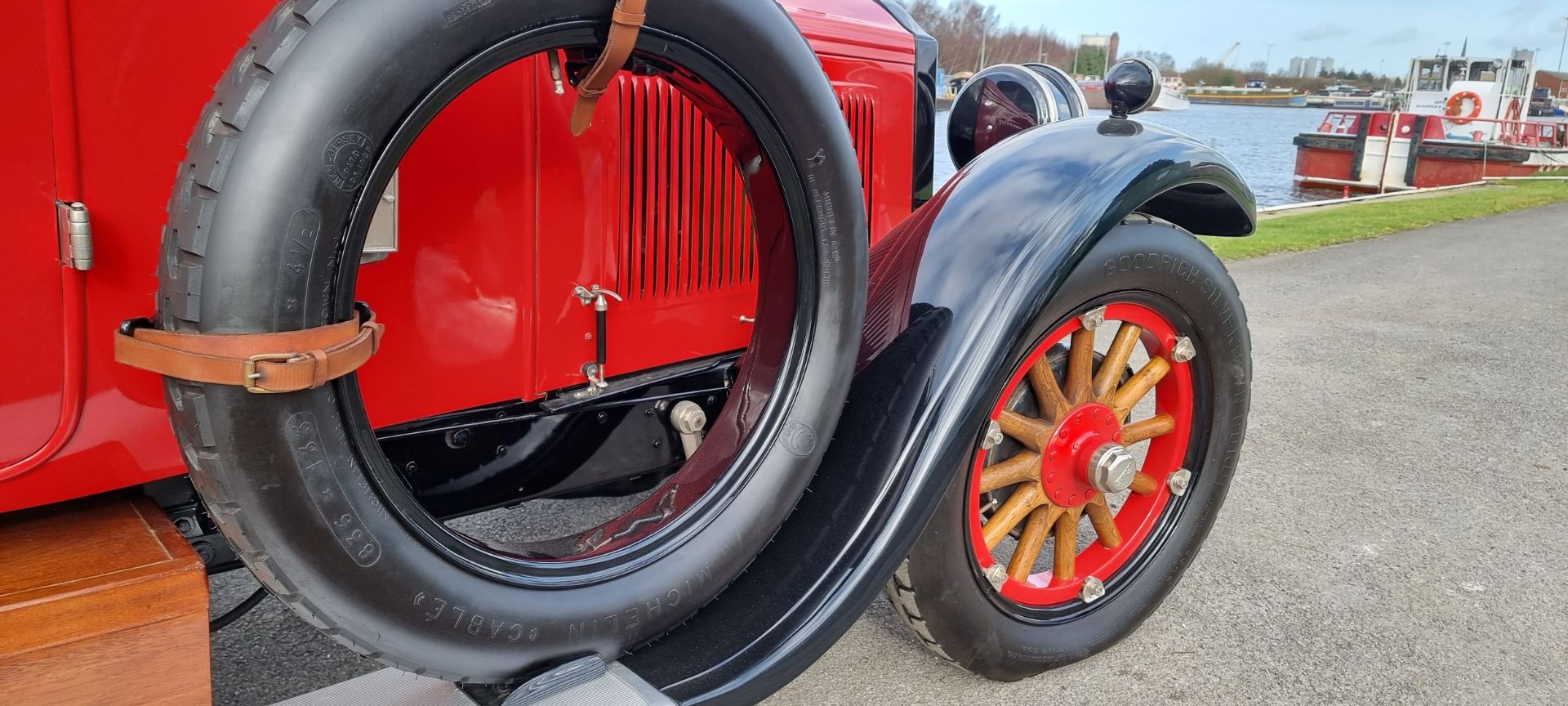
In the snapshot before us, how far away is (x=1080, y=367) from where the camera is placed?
2121mm

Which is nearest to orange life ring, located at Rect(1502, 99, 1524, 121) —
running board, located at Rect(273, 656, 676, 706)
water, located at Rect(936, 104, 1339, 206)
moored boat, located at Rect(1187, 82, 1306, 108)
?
water, located at Rect(936, 104, 1339, 206)

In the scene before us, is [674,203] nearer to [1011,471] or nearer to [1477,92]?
[1011,471]

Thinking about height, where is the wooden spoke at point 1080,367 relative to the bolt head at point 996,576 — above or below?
above

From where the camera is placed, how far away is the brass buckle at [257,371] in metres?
1.08

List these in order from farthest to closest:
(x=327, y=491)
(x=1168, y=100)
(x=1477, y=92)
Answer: (x=1477, y=92) < (x=1168, y=100) < (x=327, y=491)

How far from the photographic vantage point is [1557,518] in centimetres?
323

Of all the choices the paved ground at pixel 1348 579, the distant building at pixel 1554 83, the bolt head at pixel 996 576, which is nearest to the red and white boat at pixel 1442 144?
the paved ground at pixel 1348 579

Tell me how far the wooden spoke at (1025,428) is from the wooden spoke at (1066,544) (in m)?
0.22

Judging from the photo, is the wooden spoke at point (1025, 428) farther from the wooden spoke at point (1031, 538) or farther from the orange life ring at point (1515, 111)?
the orange life ring at point (1515, 111)

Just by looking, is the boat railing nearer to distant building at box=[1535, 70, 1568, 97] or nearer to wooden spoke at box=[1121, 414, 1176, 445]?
wooden spoke at box=[1121, 414, 1176, 445]

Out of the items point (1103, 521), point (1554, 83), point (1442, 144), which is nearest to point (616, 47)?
point (1103, 521)

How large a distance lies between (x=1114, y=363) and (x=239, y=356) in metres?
1.66

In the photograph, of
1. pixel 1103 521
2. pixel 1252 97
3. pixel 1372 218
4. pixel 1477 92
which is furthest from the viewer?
pixel 1252 97

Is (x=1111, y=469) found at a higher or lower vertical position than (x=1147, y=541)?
higher
